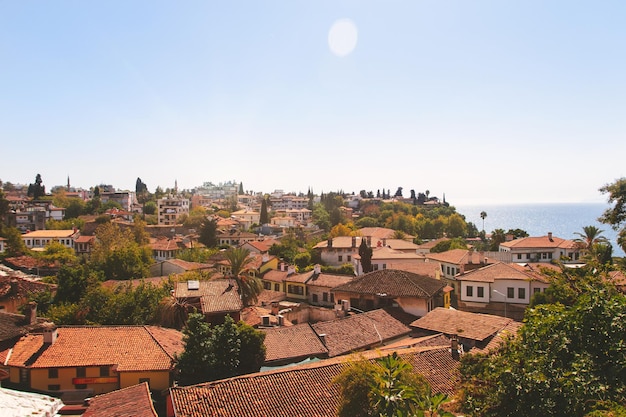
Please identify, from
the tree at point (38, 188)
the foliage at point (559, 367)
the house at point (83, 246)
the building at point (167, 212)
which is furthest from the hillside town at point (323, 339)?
the tree at point (38, 188)

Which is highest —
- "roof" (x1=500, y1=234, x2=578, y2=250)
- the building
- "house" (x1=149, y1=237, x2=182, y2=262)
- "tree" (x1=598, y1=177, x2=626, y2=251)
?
"tree" (x1=598, y1=177, x2=626, y2=251)

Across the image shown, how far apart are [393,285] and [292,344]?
1172cm

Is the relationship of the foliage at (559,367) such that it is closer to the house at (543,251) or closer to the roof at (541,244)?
the house at (543,251)

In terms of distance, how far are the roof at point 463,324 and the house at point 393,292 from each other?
2.69 meters

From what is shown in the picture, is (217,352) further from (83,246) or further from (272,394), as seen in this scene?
(83,246)

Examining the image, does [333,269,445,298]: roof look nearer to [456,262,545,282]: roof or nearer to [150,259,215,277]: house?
[456,262,545,282]: roof

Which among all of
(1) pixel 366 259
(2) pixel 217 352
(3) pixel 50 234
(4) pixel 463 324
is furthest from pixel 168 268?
(3) pixel 50 234

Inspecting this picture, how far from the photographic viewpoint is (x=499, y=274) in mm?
35250

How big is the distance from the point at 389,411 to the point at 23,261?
2264 inches

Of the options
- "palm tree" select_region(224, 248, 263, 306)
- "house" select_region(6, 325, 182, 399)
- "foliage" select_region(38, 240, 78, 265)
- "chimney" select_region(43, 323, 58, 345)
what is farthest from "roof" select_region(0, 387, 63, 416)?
"foliage" select_region(38, 240, 78, 265)

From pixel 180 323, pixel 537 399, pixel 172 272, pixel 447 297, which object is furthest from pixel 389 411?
pixel 172 272

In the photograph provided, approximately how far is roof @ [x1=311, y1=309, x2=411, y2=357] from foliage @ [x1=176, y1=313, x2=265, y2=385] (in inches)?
170

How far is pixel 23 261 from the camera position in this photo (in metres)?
53.6

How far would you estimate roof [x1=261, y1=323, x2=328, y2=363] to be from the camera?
21.7 metres
